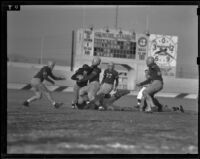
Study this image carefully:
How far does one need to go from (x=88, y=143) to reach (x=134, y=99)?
2.55 ft

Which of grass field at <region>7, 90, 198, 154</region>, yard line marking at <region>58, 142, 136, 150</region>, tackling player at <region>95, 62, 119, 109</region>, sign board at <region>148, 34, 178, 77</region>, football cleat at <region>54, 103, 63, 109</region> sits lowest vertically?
yard line marking at <region>58, 142, 136, 150</region>

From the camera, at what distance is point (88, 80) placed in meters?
4.85

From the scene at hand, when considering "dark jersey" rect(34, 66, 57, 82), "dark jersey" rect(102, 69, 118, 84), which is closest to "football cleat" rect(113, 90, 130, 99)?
"dark jersey" rect(102, 69, 118, 84)

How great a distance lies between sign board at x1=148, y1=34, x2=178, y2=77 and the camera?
480 cm

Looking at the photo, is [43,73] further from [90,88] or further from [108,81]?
[108,81]

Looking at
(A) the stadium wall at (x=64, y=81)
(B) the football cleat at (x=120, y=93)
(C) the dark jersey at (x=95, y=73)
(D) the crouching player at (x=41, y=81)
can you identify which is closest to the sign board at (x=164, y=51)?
(A) the stadium wall at (x=64, y=81)

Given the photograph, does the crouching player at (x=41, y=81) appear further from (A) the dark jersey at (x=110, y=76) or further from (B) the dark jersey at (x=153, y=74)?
(B) the dark jersey at (x=153, y=74)

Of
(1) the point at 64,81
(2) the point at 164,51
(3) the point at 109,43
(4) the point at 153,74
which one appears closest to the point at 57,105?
(1) the point at 64,81

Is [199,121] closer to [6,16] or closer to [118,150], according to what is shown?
[118,150]

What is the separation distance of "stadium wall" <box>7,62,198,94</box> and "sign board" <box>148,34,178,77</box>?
0.12 meters

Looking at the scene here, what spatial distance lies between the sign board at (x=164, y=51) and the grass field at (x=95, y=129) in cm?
38

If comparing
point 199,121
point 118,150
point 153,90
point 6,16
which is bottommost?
point 118,150

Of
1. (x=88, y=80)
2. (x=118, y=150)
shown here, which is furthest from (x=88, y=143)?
(x=88, y=80)

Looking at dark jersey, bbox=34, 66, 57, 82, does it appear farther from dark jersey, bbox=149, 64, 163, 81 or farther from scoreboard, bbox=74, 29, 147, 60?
dark jersey, bbox=149, 64, 163, 81
